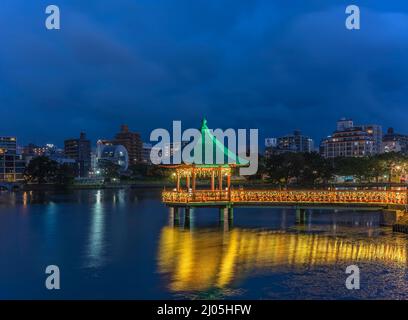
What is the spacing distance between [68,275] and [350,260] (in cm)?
1722

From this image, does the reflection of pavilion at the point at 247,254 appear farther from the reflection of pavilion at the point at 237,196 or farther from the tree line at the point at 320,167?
the tree line at the point at 320,167

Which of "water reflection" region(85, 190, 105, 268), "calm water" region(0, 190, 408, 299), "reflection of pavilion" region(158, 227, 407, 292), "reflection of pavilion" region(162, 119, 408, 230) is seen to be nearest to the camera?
"calm water" region(0, 190, 408, 299)

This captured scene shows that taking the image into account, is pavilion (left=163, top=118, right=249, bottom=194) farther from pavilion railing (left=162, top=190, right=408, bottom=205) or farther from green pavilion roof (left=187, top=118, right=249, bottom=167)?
pavilion railing (left=162, top=190, right=408, bottom=205)

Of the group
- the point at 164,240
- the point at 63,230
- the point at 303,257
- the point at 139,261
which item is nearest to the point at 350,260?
the point at 303,257

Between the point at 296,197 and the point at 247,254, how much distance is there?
14185 millimetres

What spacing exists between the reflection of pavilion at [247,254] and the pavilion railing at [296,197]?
431cm

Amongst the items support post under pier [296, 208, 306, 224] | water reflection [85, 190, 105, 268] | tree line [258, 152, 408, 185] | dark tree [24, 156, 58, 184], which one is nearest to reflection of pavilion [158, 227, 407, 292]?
water reflection [85, 190, 105, 268]

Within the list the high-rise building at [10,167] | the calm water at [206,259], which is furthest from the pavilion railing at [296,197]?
the high-rise building at [10,167]

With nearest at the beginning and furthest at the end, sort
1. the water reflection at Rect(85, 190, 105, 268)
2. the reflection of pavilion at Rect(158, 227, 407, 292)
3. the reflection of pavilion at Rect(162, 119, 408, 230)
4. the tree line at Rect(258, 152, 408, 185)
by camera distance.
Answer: the reflection of pavilion at Rect(158, 227, 407, 292), the water reflection at Rect(85, 190, 105, 268), the reflection of pavilion at Rect(162, 119, 408, 230), the tree line at Rect(258, 152, 408, 185)

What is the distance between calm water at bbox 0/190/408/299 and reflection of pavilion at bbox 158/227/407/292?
62mm

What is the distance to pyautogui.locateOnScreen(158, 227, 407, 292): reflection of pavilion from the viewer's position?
2709 centimetres

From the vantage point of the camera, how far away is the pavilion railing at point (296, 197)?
4266 centimetres

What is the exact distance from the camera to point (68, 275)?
28.3 metres

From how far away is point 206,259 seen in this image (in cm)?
3144
